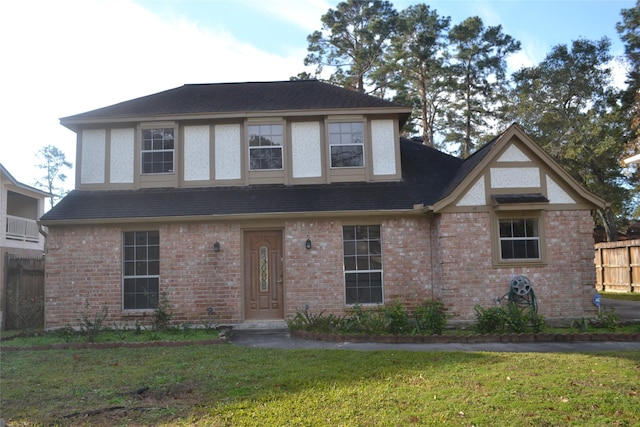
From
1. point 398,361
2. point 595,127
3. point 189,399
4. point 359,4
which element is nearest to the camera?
point 189,399

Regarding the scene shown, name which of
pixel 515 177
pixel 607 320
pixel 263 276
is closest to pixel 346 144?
pixel 263 276

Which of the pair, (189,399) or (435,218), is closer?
(189,399)

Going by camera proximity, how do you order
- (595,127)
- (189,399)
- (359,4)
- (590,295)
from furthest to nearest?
1. (359,4)
2. (595,127)
3. (590,295)
4. (189,399)

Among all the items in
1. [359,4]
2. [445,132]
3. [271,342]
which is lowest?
[271,342]

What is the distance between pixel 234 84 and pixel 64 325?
898cm

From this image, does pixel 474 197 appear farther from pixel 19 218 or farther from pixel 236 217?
pixel 19 218

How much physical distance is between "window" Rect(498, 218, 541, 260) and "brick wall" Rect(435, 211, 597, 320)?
259mm

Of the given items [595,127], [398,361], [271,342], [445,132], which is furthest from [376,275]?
[445,132]

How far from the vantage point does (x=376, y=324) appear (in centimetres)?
1056

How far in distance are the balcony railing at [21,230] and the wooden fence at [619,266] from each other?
26.3 m

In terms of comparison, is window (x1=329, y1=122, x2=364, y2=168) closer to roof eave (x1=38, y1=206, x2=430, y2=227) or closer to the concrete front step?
roof eave (x1=38, y1=206, x2=430, y2=227)

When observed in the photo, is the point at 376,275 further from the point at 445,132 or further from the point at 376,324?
the point at 445,132

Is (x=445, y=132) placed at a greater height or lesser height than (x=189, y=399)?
greater

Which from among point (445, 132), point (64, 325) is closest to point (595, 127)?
point (445, 132)
